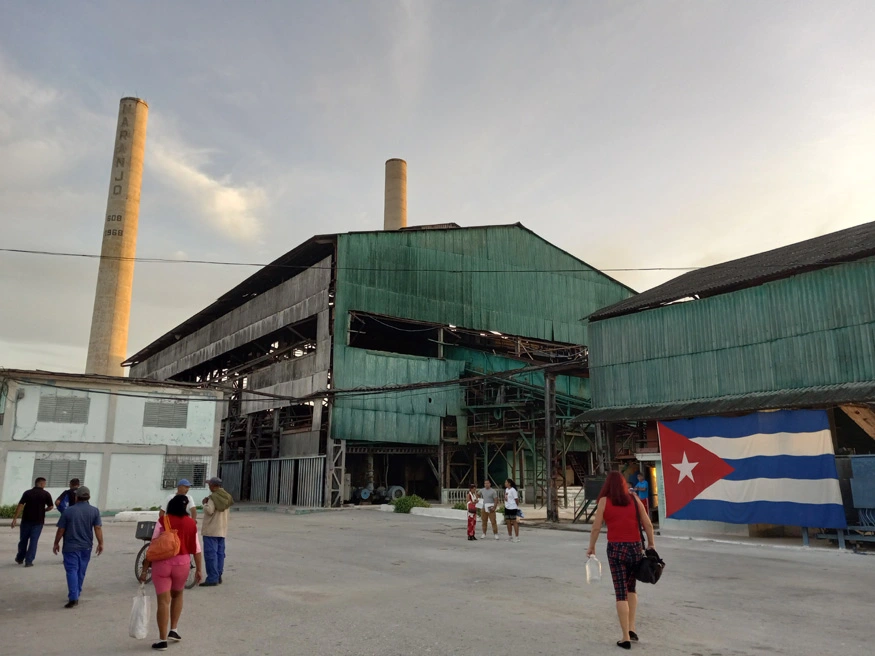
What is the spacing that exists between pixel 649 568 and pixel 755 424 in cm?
1363

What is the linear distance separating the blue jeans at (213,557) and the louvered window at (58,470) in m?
19.9

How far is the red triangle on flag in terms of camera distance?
19.3 metres

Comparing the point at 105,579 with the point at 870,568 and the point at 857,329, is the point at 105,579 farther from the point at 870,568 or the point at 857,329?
the point at 857,329

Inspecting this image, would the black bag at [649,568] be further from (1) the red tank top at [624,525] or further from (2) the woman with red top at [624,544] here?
(1) the red tank top at [624,525]

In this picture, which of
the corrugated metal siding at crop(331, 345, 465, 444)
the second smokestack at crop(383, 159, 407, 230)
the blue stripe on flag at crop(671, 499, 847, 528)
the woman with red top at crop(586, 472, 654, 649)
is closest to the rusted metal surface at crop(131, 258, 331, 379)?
the corrugated metal siding at crop(331, 345, 465, 444)

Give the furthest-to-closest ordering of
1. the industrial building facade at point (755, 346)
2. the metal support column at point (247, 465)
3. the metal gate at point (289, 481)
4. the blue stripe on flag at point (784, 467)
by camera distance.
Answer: the metal support column at point (247, 465)
the metal gate at point (289, 481)
the industrial building facade at point (755, 346)
the blue stripe on flag at point (784, 467)

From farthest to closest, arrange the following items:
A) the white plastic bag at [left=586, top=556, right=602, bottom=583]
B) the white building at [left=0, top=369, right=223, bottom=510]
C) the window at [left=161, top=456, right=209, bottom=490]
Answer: the window at [left=161, top=456, right=209, bottom=490] → the white building at [left=0, top=369, right=223, bottom=510] → the white plastic bag at [left=586, top=556, right=602, bottom=583]

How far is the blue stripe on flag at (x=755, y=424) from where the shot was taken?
17125 mm

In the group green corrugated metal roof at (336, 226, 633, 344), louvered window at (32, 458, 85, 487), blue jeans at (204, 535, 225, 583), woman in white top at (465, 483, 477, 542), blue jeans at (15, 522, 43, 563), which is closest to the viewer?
blue jeans at (204, 535, 225, 583)

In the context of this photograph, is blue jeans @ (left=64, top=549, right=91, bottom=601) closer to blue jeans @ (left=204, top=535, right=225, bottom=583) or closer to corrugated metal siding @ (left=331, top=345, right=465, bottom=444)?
blue jeans @ (left=204, top=535, right=225, bottom=583)

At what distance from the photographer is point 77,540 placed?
8633 mm

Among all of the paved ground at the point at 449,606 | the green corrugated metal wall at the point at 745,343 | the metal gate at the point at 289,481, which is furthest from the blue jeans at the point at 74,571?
the metal gate at the point at 289,481

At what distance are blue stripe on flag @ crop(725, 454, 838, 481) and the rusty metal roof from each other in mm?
5478

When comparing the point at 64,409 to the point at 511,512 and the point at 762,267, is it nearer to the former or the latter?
the point at 511,512
